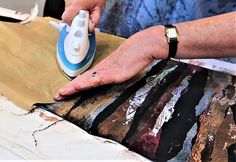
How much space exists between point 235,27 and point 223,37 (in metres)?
0.03

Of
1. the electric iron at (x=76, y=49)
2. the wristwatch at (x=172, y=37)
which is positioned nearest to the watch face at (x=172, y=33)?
the wristwatch at (x=172, y=37)

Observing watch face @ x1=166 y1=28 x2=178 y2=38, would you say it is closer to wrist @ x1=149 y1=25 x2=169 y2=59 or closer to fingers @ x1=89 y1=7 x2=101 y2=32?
wrist @ x1=149 y1=25 x2=169 y2=59

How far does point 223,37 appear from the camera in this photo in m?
0.78

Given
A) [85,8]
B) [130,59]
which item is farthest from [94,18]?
[130,59]

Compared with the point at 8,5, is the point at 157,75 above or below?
below

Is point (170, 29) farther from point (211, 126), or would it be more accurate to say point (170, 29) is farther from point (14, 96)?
point (14, 96)

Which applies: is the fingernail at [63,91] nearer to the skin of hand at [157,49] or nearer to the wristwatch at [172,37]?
the skin of hand at [157,49]

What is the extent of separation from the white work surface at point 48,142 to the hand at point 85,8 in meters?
0.28

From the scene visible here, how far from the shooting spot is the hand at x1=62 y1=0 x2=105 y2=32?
918 mm

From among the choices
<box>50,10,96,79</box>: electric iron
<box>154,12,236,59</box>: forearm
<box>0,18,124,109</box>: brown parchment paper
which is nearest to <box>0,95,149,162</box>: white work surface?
<box>0,18,124,109</box>: brown parchment paper

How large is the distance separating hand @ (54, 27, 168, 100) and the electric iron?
0.04m

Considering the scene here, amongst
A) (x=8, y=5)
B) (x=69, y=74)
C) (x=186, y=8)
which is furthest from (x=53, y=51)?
(x=8, y=5)

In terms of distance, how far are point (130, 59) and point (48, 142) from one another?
0.27m

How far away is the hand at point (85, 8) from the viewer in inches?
36.2
